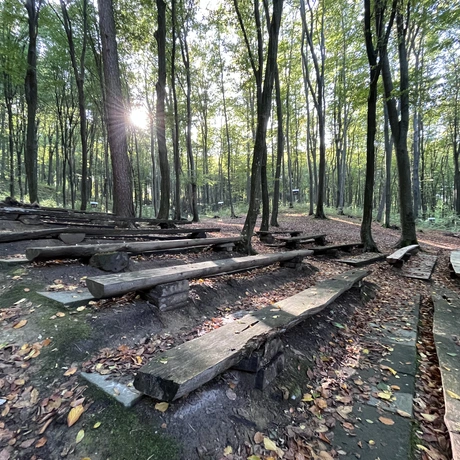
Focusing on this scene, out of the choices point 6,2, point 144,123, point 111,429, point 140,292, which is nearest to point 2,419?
point 111,429

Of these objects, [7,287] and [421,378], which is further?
[7,287]

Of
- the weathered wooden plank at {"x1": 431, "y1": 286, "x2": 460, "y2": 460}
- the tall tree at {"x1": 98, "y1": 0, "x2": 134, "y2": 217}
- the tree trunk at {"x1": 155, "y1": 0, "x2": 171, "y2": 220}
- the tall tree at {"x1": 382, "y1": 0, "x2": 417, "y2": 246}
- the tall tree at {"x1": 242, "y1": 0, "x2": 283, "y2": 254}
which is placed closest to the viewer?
the weathered wooden plank at {"x1": 431, "y1": 286, "x2": 460, "y2": 460}

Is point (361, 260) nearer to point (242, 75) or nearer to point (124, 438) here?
point (124, 438)

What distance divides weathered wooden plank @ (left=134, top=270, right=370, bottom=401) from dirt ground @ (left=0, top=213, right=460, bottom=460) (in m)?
0.25

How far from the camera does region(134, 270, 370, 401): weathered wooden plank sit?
1573 millimetres

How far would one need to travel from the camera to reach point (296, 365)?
8.15 ft

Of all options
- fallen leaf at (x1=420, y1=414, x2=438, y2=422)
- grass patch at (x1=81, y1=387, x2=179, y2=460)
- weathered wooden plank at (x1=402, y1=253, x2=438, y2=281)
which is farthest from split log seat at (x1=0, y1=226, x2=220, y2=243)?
weathered wooden plank at (x1=402, y1=253, x2=438, y2=281)

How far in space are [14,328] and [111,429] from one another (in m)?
1.58

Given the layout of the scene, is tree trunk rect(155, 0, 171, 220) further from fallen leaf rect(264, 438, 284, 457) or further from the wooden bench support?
fallen leaf rect(264, 438, 284, 457)

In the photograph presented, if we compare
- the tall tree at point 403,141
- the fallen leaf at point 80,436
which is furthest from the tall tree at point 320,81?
the fallen leaf at point 80,436

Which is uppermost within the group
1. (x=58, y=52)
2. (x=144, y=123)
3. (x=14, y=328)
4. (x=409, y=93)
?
(x=58, y=52)

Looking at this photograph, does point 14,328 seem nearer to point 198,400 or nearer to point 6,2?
point 198,400

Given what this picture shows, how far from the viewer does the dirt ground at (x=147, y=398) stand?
1550mm

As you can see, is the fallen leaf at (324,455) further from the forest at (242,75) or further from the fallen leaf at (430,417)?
the forest at (242,75)
